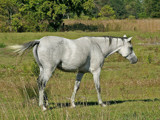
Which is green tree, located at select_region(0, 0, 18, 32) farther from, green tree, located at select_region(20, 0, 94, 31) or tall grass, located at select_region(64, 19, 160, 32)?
tall grass, located at select_region(64, 19, 160, 32)

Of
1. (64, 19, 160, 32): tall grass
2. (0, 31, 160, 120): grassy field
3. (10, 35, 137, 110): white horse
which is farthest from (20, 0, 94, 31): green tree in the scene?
(10, 35, 137, 110): white horse

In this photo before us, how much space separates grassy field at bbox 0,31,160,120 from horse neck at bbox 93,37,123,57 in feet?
4.31

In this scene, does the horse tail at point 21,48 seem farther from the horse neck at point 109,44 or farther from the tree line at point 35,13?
the tree line at point 35,13

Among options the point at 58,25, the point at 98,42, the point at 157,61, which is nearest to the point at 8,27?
the point at 58,25

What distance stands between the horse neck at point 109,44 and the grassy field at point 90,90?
1.31 metres

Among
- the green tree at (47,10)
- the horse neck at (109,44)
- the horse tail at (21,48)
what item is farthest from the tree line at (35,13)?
the horse tail at (21,48)

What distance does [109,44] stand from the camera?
12.3m

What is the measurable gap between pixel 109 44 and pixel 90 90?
129 inches

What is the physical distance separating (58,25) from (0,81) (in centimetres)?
2515

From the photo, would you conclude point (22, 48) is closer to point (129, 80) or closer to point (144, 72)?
point (129, 80)

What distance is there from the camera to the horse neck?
12.2m

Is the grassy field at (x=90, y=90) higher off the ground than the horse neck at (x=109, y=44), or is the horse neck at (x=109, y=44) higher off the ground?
the horse neck at (x=109, y=44)

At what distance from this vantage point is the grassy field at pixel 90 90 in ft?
30.9

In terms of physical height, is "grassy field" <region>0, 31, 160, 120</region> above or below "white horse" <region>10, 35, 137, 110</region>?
below
